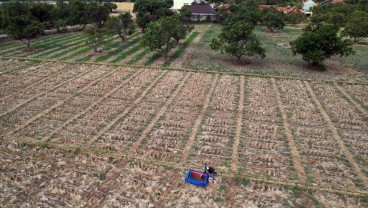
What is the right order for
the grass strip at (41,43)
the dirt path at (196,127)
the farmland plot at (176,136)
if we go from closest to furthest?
the farmland plot at (176,136)
the dirt path at (196,127)
the grass strip at (41,43)

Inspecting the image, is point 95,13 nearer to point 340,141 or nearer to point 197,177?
point 197,177

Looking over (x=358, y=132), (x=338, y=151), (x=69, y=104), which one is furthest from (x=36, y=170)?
(x=358, y=132)

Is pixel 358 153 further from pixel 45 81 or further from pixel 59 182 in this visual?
pixel 45 81

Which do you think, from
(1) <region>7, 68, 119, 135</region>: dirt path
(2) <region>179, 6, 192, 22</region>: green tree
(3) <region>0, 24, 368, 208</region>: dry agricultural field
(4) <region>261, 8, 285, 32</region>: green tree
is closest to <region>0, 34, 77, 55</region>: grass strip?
(3) <region>0, 24, 368, 208</region>: dry agricultural field

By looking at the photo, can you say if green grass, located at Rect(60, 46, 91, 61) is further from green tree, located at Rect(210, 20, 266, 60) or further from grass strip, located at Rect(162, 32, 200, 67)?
green tree, located at Rect(210, 20, 266, 60)

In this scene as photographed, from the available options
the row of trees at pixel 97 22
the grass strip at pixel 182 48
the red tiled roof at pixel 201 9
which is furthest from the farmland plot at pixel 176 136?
the red tiled roof at pixel 201 9

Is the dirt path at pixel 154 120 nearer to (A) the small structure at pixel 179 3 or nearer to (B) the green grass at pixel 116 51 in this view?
(B) the green grass at pixel 116 51

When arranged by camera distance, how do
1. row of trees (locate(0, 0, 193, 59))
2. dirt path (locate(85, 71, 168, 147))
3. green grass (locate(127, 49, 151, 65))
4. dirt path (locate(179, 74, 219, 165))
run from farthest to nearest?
row of trees (locate(0, 0, 193, 59)), green grass (locate(127, 49, 151, 65)), dirt path (locate(85, 71, 168, 147)), dirt path (locate(179, 74, 219, 165))
